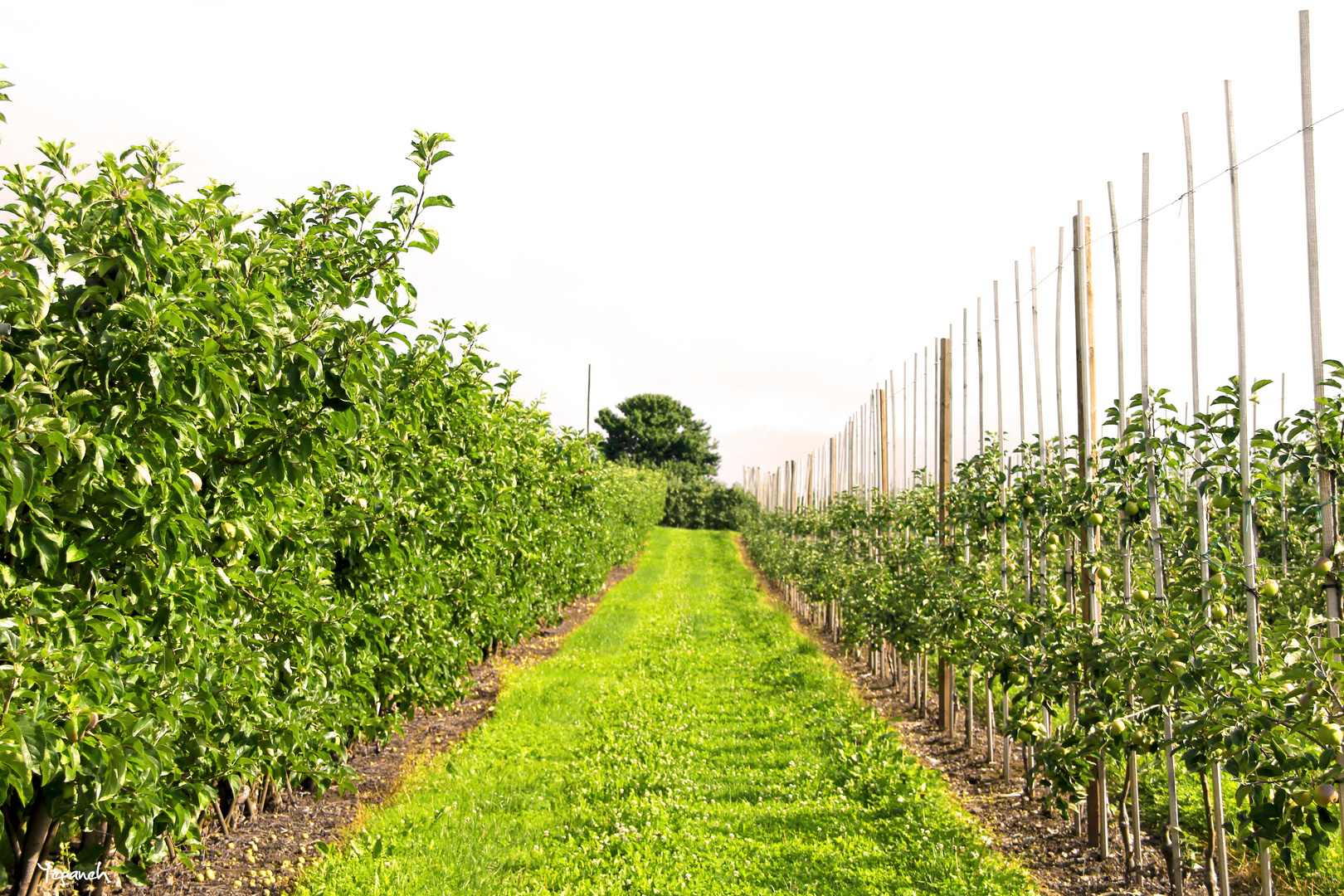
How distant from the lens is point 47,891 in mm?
2881

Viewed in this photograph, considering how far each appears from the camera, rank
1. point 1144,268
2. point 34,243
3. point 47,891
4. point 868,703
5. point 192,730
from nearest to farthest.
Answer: point 34,243, point 192,730, point 47,891, point 1144,268, point 868,703

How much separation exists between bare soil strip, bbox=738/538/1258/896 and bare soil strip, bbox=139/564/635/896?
4.03 meters

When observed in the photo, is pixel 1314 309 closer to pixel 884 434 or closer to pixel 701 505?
pixel 884 434

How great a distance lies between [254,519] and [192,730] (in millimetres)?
846

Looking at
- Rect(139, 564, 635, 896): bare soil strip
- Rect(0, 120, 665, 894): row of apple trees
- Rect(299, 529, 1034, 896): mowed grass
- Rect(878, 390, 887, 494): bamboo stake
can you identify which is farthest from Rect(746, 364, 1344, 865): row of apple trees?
Rect(139, 564, 635, 896): bare soil strip

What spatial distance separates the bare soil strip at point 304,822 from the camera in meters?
3.70

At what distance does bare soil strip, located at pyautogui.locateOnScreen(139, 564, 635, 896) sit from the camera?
3703mm

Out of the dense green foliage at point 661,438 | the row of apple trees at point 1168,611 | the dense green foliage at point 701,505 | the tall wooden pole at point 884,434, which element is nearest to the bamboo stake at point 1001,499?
the row of apple trees at point 1168,611

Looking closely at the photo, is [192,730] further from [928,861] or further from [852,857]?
[928,861]

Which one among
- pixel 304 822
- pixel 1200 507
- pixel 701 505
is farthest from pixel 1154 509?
pixel 701 505

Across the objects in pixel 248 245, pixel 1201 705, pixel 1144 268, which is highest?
pixel 1144 268

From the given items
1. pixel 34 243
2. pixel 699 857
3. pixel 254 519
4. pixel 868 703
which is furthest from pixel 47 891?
pixel 868 703

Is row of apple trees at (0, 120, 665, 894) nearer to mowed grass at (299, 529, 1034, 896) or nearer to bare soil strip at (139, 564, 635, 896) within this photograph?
bare soil strip at (139, 564, 635, 896)

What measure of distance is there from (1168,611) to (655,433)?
51.4 m
